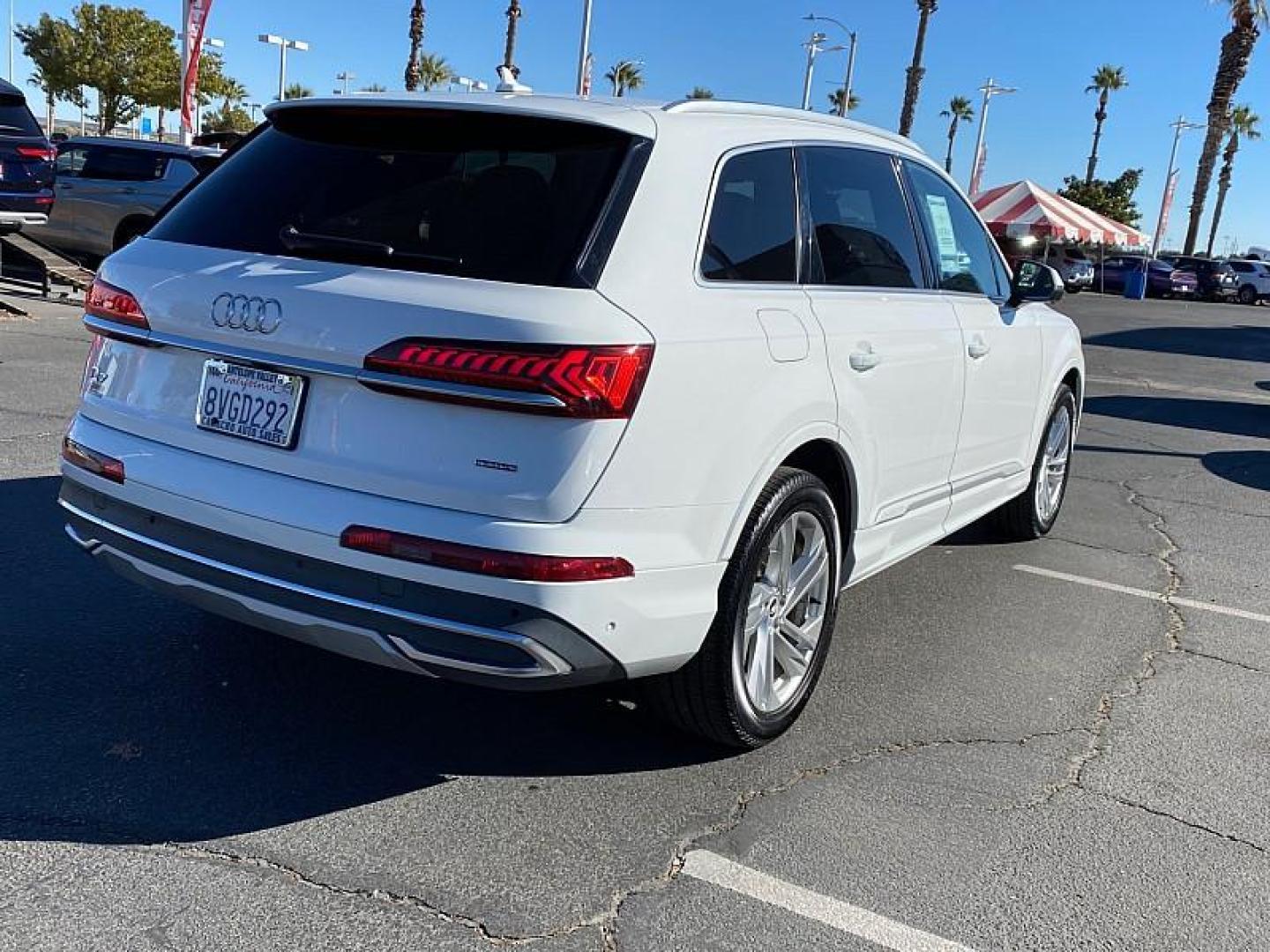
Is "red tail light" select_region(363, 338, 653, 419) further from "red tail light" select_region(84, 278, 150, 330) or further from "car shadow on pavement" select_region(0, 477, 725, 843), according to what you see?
"car shadow on pavement" select_region(0, 477, 725, 843)

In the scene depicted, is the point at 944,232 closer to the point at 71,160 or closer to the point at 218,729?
the point at 218,729

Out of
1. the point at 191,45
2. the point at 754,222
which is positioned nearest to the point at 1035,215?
the point at 191,45

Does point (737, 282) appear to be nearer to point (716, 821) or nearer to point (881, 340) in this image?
point (881, 340)

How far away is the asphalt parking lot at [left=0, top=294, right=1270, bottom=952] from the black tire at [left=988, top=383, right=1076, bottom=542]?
1061 millimetres

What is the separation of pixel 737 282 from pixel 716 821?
1.46 metres

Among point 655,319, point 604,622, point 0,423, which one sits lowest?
point 0,423

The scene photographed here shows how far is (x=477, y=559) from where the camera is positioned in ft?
8.95

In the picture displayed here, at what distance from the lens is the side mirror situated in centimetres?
533

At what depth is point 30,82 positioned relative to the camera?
218 feet

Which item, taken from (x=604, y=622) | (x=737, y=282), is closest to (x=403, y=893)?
(x=604, y=622)

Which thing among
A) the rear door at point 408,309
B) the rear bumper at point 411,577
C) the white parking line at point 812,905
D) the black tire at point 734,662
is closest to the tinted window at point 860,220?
the black tire at point 734,662

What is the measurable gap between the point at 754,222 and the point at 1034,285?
241 centimetres

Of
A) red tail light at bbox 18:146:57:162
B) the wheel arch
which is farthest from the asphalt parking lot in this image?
the wheel arch

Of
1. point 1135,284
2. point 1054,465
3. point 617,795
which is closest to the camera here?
point 617,795
